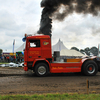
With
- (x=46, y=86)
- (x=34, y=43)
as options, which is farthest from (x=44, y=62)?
(x=46, y=86)

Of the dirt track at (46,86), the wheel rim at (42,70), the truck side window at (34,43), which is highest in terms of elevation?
the truck side window at (34,43)

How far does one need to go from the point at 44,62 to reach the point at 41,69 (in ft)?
1.67

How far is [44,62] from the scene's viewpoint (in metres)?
8.36

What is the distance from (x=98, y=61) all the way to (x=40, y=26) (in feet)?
30.3

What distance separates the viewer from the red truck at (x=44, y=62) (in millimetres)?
8188

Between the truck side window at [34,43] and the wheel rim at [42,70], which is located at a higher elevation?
the truck side window at [34,43]

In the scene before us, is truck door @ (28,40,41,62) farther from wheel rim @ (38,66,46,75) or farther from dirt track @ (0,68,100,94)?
dirt track @ (0,68,100,94)

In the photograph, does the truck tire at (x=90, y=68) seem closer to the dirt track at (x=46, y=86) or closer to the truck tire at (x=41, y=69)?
the dirt track at (x=46, y=86)

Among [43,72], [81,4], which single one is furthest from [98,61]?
[81,4]

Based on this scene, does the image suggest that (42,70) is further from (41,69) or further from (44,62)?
(44,62)

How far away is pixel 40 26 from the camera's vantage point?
1594cm

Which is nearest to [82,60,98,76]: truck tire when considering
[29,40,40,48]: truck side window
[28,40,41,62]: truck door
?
[28,40,41,62]: truck door

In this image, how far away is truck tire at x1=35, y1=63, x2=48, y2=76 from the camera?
814 centimetres

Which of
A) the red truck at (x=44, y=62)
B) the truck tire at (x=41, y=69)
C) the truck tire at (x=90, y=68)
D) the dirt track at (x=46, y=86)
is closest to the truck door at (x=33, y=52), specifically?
the red truck at (x=44, y=62)
